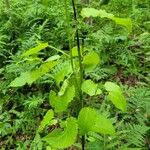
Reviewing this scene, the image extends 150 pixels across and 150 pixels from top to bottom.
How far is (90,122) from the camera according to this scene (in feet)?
5.49

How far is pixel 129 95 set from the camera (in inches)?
152

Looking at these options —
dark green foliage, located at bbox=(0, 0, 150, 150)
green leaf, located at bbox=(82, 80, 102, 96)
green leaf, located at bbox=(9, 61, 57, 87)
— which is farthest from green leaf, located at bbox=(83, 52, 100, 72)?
dark green foliage, located at bbox=(0, 0, 150, 150)

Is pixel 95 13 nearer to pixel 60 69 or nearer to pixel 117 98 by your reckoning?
pixel 117 98

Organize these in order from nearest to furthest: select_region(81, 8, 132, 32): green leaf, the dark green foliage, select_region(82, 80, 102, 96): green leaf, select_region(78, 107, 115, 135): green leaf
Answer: select_region(81, 8, 132, 32): green leaf, select_region(78, 107, 115, 135): green leaf, select_region(82, 80, 102, 96): green leaf, the dark green foliage

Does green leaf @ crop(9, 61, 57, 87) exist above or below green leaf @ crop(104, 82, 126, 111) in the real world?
above

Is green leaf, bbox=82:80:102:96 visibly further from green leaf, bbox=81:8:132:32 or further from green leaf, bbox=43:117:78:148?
green leaf, bbox=81:8:132:32

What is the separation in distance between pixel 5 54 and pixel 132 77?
6.47 feet

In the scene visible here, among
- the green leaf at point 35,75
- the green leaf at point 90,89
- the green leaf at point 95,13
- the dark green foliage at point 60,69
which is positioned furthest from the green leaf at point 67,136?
the dark green foliage at point 60,69

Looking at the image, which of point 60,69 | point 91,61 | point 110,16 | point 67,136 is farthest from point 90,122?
point 60,69

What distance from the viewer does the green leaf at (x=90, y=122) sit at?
1.68 m

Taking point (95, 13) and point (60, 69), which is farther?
point (60, 69)

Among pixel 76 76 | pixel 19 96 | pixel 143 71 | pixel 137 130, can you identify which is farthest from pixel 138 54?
pixel 76 76

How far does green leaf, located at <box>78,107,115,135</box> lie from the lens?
5.50ft

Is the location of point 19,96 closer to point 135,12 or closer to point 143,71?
point 143,71
